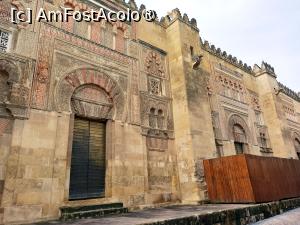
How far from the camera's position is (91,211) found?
5.41 m

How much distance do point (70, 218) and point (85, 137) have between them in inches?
78.4

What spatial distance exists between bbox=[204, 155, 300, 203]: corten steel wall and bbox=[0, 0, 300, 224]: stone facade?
1.34 feet

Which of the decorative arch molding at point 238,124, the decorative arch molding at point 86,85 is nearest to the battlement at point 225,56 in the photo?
the decorative arch molding at point 238,124

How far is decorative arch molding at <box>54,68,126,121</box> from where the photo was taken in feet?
19.5

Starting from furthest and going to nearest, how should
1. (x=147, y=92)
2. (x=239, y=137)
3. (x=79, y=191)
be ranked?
(x=239, y=137) → (x=147, y=92) → (x=79, y=191)

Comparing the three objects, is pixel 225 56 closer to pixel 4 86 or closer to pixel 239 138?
pixel 239 138

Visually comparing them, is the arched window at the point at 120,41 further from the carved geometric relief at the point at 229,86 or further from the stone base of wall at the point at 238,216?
the stone base of wall at the point at 238,216

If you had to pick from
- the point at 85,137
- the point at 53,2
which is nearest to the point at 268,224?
the point at 85,137

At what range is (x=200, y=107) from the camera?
8.42 metres

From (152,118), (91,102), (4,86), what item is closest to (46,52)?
(4,86)

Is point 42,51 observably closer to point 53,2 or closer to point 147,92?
point 53,2

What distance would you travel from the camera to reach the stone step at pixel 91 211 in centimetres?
511

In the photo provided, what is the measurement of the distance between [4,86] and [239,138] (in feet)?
29.3

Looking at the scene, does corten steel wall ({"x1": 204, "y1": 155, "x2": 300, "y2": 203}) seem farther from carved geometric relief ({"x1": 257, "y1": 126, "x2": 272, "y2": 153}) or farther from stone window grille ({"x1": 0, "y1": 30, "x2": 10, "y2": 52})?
stone window grille ({"x1": 0, "y1": 30, "x2": 10, "y2": 52})
